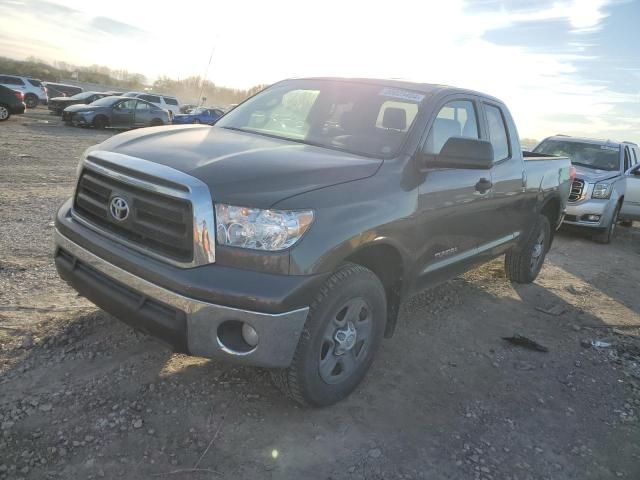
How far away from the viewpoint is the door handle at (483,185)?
3.94 meters

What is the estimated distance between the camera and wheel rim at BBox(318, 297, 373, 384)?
2.89 metres

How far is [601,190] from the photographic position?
8.98m

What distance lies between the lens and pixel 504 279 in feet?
20.5

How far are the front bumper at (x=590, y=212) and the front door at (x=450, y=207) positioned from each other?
5609 mm

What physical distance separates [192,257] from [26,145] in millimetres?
12552

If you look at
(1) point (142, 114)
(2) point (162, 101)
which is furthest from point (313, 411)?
(2) point (162, 101)

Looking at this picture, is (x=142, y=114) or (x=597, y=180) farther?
(x=142, y=114)

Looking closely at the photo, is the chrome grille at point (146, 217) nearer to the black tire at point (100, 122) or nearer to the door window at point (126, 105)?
the black tire at point (100, 122)

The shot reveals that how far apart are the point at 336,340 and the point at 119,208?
4.56 ft

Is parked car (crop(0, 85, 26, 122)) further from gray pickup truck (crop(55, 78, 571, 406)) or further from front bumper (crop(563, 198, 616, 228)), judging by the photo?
front bumper (crop(563, 198, 616, 228))

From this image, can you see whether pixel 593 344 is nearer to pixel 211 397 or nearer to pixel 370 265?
pixel 370 265

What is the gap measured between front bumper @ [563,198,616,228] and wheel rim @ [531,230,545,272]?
3.44 metres

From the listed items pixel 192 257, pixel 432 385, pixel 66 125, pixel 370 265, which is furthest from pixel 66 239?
pixel 66 125

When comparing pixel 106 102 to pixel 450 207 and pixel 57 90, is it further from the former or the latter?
pixel 450 207
